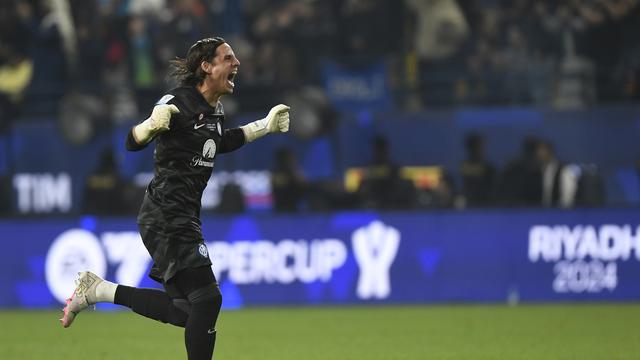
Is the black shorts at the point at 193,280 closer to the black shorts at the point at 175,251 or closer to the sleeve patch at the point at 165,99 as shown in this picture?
the black shorts at the point at 175,251

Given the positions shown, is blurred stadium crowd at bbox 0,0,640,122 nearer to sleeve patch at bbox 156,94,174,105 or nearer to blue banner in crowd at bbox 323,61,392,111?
blue banner in crowd at bbox 323,61,392,111

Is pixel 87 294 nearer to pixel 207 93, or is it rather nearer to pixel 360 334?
pixel 207 93

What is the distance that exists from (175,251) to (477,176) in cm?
937

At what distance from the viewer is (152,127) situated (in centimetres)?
656

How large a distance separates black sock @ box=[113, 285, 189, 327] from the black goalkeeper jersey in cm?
53

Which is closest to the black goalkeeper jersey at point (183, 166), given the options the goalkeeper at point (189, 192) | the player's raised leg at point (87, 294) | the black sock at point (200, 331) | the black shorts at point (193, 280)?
the goalkeeper at point (189, 192)

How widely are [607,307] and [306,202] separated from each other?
14.1 feet

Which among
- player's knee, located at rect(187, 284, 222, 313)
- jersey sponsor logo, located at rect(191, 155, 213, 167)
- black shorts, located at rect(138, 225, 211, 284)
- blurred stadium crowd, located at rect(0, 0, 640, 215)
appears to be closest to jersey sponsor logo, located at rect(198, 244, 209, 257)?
black shorts, located at rect(138, 225, 211, 284)

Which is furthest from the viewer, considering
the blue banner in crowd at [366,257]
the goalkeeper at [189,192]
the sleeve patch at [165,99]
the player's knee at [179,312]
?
the blue banner in crowd at [366,257]

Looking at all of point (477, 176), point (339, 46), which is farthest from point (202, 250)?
point (339, 46)

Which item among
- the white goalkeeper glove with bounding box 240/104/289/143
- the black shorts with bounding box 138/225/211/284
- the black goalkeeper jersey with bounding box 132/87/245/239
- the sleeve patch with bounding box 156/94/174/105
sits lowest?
the black shorts with bounding box 138/225/211/284

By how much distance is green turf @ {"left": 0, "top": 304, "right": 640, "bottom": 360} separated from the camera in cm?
973

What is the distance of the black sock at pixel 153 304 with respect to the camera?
23.9 feet

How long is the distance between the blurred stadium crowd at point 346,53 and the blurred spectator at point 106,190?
0.11 metres
